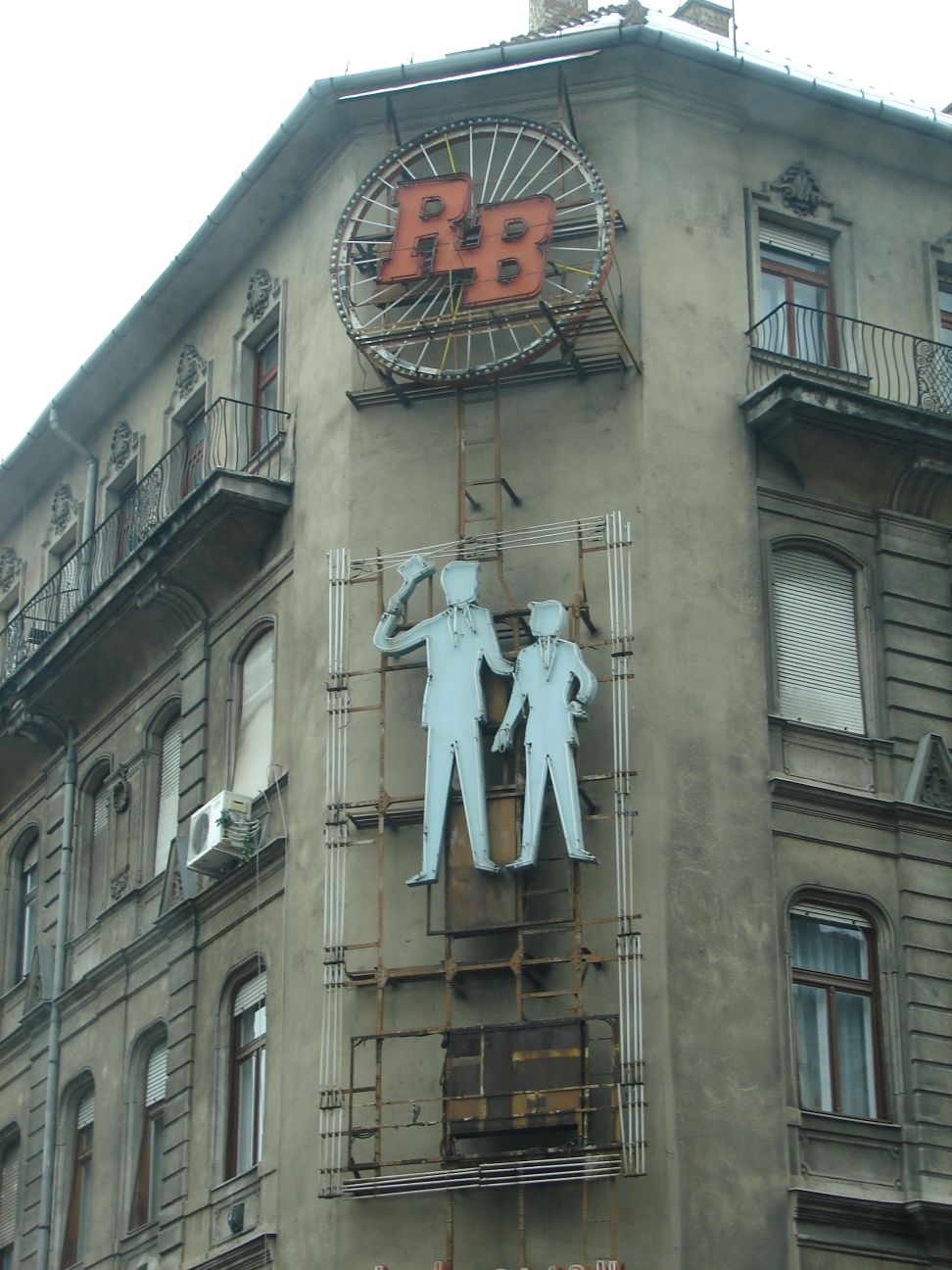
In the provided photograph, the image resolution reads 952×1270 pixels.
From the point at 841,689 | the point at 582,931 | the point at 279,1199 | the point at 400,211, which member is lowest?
the point at 279,1199

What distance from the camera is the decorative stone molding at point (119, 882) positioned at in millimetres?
33781

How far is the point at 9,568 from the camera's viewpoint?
41.6m

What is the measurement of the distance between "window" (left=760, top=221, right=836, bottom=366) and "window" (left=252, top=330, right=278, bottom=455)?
6211 millimetres

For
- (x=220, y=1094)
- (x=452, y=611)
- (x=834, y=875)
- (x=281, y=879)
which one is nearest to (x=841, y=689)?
(x=834, y=875)

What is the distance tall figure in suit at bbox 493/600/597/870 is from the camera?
2644 centimetres

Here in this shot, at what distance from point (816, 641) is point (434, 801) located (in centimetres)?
499

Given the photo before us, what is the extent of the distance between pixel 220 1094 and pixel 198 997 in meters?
1.44

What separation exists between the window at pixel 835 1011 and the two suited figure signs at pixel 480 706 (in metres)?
2.79

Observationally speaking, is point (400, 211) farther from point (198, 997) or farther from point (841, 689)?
point (198, 997)

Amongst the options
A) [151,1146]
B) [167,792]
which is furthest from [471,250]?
[151,1146]

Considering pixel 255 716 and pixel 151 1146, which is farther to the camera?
pixel 151 1146

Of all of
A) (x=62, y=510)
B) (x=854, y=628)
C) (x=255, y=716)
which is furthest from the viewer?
(x=62, y=510)

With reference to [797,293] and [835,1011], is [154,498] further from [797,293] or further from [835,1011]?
[835,1011]

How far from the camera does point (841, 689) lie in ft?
95.0
